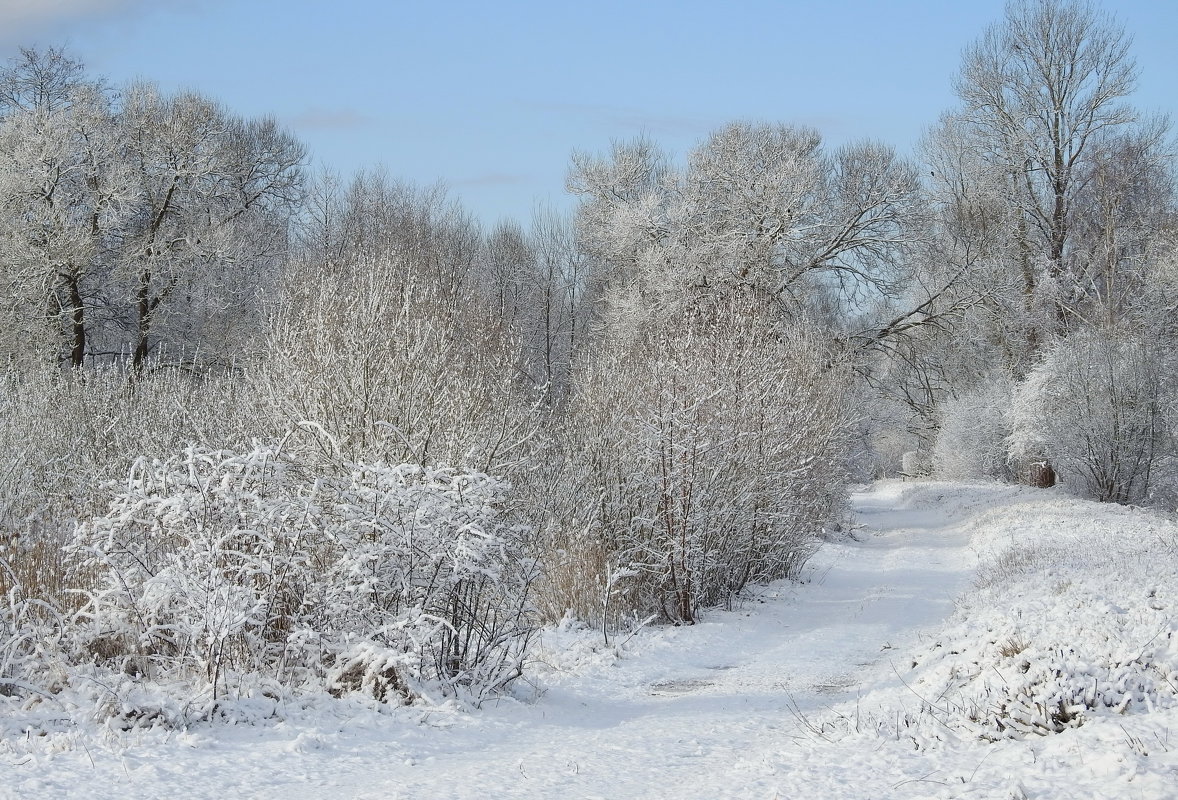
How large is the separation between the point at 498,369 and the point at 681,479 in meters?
3.52

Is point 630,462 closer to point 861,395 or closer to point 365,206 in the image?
point 861,395

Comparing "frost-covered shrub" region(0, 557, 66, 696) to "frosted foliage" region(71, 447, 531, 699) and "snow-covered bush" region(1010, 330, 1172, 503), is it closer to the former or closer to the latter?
"frosted foliage" region(71, 447, 531, 699)

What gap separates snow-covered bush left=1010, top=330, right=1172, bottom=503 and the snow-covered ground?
539 inches

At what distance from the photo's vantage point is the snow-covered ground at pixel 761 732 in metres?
5.05

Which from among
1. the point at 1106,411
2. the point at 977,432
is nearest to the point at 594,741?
the point at 1106,411

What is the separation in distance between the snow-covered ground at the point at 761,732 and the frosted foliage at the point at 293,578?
1.65 ft

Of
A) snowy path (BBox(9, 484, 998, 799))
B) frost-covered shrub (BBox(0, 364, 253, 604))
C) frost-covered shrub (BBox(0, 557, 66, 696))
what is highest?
frost-covered shrub (BBox(0, 364, 253, 604))

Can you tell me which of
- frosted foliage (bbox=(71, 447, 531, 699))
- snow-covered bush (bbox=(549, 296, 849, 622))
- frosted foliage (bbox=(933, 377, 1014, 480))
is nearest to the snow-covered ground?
frosted foliage (bbox=(71, 447, 531, 699))

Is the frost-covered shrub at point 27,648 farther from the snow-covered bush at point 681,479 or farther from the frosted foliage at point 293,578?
the snow-covered bush at point 681,479

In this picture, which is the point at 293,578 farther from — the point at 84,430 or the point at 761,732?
the point at 84,430

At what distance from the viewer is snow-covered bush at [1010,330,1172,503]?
21.8m

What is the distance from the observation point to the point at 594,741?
643 cm

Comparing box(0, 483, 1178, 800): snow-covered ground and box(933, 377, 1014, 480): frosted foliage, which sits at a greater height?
box(933, 377, 1014, 480): frosted foliage

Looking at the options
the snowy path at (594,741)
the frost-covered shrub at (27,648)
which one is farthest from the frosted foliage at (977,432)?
the frost-covered shrub at (27,648)
